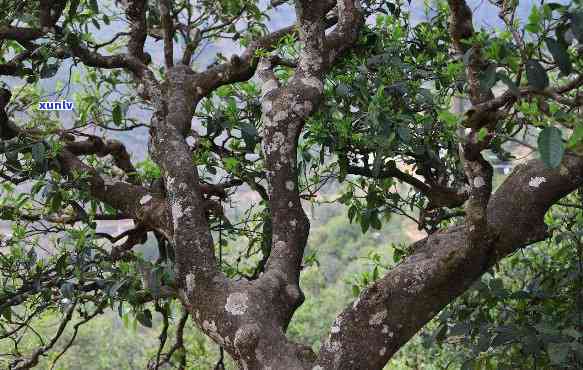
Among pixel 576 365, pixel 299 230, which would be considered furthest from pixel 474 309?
pixel 299 230

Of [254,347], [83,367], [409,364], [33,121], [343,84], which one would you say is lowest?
[254,347]

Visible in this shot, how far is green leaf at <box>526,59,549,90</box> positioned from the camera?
42.8 inches

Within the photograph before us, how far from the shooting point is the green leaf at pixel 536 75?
1.09 m

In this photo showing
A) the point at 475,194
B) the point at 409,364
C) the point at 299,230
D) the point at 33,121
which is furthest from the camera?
the point at 409,364

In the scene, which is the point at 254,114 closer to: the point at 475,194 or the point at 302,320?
the point at 475,194

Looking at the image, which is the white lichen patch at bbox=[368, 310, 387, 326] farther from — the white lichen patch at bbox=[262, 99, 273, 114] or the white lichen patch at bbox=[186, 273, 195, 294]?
the white lichen patch at bbox=[262, 99, 273, 114]

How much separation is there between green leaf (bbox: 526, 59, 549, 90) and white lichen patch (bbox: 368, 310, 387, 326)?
694 millimetres

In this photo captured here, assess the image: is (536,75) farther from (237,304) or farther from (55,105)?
(55,105)

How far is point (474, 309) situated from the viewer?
2.36 meters

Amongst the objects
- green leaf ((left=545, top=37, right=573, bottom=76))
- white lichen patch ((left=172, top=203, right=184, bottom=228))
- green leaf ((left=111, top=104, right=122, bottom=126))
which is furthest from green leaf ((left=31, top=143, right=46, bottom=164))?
green leaf ((left=545, top=37, right=573, bottom=76))

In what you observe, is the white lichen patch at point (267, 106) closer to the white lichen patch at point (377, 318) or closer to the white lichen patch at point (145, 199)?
the white lichen patch at point (145, 199)

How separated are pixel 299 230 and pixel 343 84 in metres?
0.50

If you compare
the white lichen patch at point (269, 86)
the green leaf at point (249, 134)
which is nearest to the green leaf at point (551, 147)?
the white lichen patch at point (269, 86)

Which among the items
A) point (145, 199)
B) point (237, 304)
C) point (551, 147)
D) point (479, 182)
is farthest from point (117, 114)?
point (551, 147)
